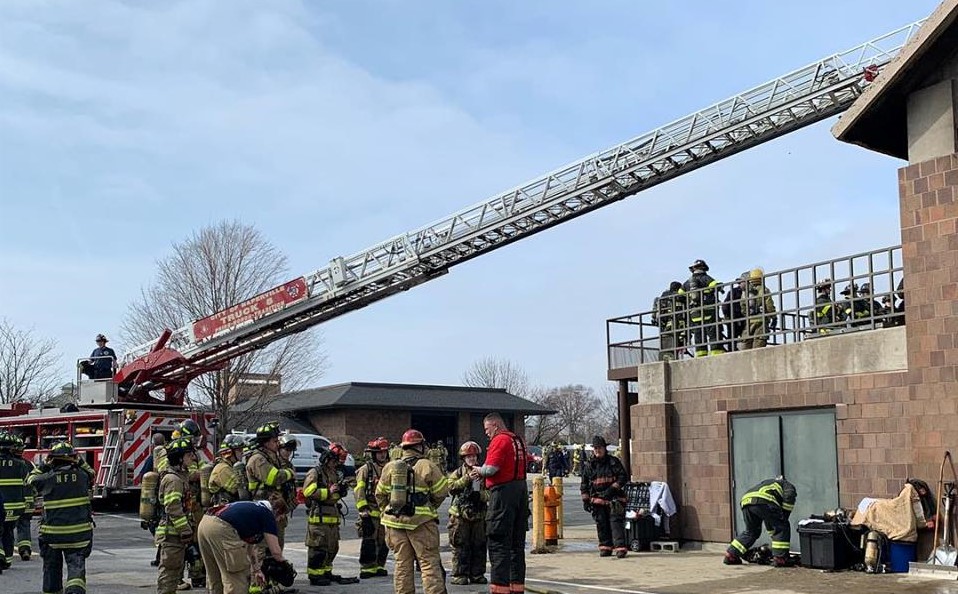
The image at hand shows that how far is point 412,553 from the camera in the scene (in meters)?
9.91

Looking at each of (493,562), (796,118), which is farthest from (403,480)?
(796,118)

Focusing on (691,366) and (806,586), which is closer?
(806,586)

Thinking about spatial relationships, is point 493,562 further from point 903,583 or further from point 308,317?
point 308,317

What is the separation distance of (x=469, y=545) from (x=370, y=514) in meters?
1.27

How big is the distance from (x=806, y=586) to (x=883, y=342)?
350 cm

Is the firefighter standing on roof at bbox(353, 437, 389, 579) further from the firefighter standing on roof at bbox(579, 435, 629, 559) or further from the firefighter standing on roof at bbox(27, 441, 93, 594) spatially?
the firefighter standing on roof at bbox(27, 441, 93, 594)

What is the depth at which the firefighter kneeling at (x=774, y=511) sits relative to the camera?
1315 cm

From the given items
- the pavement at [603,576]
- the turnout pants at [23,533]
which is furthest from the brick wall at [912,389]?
the turnout pants at [23,533]

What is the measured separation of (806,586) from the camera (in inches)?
455

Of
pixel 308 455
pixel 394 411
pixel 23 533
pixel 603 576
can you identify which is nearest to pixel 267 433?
pixel 603 576

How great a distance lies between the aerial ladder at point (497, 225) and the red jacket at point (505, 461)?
319 inches

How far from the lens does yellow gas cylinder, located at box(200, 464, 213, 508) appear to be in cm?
1076

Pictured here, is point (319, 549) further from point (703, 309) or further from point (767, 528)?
point (703, 309)

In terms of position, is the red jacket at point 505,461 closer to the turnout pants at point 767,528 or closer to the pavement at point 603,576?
the pavement at point 603,576
